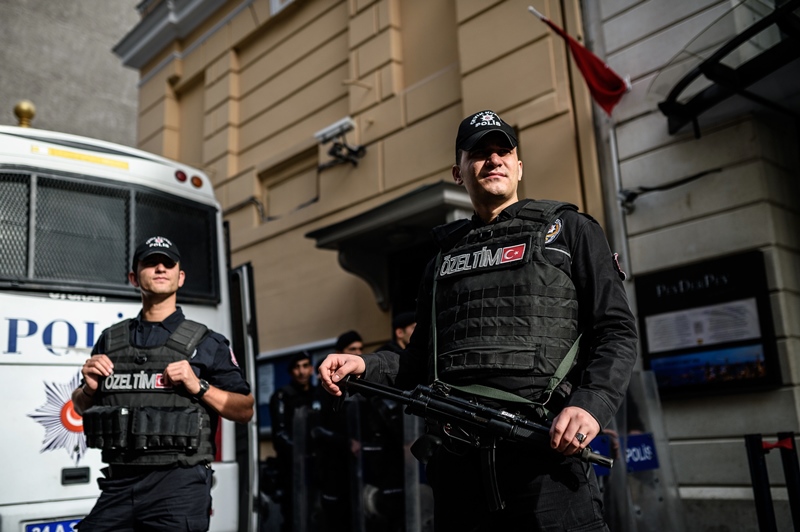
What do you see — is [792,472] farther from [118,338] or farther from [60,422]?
[60,422]

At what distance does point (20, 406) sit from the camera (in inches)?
174

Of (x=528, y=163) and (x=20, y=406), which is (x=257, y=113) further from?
(x=20, y=406)

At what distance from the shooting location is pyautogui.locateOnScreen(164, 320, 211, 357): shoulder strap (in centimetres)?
345

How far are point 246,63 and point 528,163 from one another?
585cm

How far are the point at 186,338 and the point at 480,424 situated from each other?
186 cm

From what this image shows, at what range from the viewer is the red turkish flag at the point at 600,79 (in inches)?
246

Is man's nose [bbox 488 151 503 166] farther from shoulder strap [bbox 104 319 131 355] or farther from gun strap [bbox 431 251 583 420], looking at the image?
shoulder strap [bbox 104 319 131 355]

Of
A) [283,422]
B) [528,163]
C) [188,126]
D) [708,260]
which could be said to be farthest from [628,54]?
[188,126]

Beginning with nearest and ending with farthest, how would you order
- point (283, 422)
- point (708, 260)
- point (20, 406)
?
point (20, 406) < point (708, 260) < point (283, 422)

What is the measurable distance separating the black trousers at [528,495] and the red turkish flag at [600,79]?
472cm

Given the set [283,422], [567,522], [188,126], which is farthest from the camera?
[188,126]

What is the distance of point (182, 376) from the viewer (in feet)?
10.7

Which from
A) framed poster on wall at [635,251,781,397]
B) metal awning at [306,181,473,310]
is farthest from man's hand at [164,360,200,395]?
framed poster on wall at [635,251,781,397]

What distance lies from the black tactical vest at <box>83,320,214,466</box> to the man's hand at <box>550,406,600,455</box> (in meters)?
1.98
